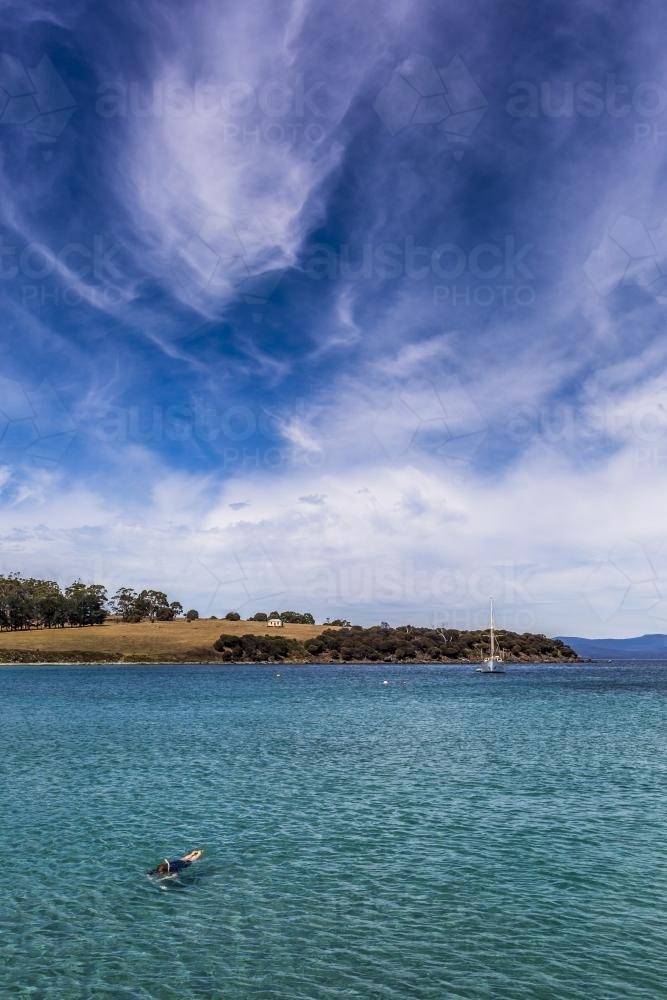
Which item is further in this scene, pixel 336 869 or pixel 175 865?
pixel 336 869

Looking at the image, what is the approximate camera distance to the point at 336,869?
76.6 ft

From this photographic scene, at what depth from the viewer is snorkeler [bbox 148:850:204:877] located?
22688 mm

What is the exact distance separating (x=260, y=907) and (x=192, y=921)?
6.53 ft

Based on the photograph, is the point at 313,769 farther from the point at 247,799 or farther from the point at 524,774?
the point at 524,774

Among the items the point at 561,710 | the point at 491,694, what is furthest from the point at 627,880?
the point at 491,694

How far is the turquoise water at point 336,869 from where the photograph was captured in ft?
53.7

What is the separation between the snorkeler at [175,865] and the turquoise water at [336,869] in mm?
487

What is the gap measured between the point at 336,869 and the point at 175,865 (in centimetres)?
521

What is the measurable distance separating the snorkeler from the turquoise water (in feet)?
1.60

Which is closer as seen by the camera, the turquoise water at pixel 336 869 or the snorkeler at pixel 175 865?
the turquoise water at pixel 336 869

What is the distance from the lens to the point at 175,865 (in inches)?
910

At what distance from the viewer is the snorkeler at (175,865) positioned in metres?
22.7

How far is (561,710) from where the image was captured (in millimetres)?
82688

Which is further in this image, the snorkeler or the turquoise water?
the snorkeler
